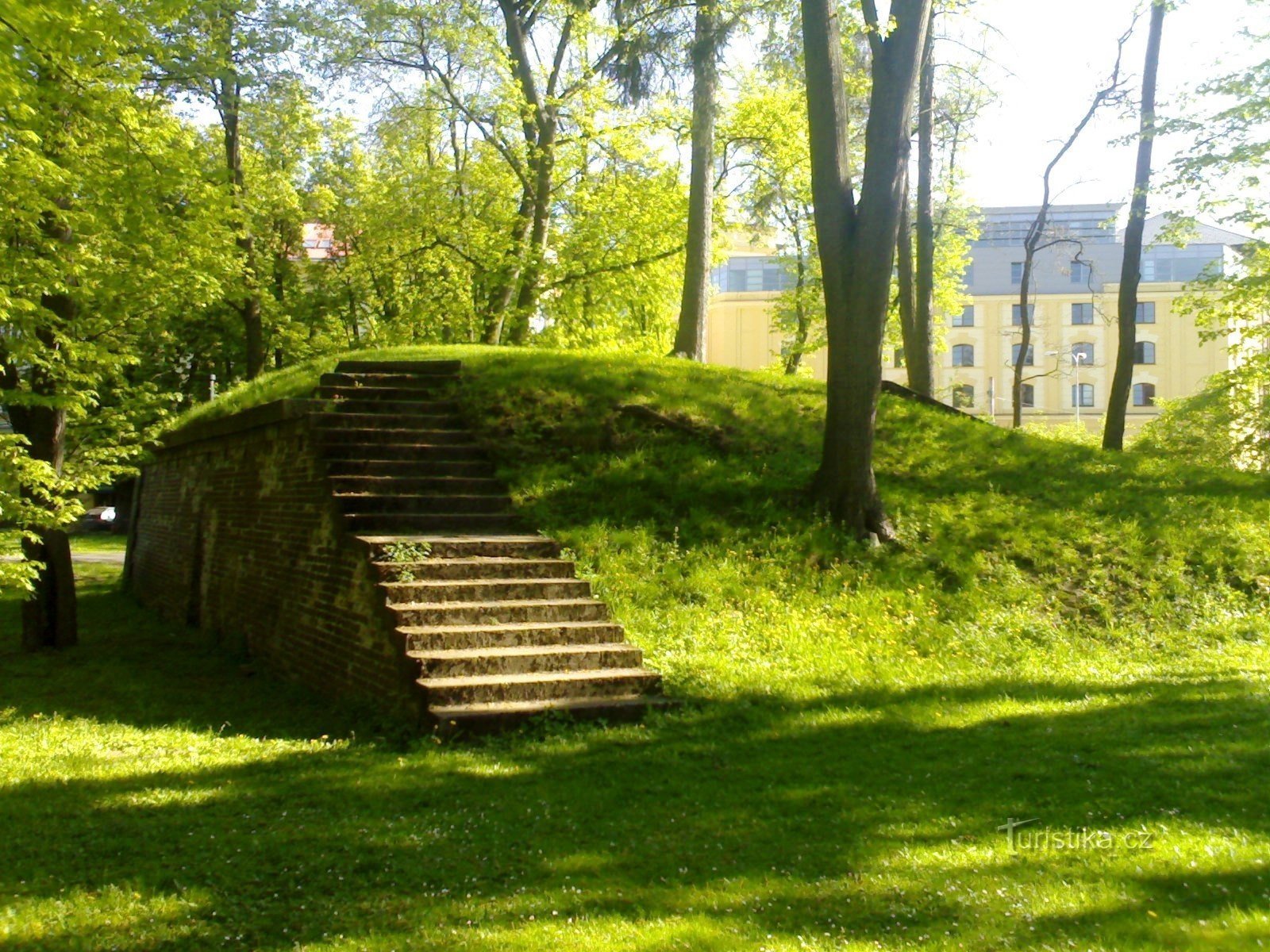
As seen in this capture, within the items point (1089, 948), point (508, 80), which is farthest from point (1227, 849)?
point (508, 80)

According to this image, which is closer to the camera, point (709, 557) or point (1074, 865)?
point (1074, 865)

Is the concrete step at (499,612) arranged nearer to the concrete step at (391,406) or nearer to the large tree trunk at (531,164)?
the concrete step at (391,406)

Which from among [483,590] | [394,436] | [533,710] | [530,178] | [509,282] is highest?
[530,178]

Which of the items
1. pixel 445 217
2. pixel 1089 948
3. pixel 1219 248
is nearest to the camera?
pixel 1089 948

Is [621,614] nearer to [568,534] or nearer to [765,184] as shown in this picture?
[568,534]

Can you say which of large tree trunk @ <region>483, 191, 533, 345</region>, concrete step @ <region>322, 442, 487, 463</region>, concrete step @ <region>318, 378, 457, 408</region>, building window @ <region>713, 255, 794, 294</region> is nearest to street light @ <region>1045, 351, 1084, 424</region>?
building window @ <region>713, 255, 794, 294</region>

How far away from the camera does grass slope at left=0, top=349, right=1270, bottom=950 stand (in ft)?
15.8

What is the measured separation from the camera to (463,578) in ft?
32.1

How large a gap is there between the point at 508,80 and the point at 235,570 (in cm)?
1502

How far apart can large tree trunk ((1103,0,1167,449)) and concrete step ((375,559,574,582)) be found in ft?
39.7

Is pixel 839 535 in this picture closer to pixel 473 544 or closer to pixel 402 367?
pixel 473 544

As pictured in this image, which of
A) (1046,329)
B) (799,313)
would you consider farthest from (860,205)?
(1046,329)

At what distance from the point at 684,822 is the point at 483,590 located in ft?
12.6

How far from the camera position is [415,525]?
10789 millimetres
